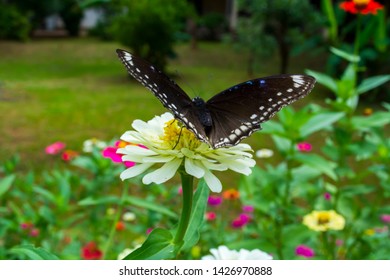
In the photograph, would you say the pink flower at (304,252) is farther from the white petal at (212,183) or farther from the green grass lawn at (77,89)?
the white petal at (212,183)

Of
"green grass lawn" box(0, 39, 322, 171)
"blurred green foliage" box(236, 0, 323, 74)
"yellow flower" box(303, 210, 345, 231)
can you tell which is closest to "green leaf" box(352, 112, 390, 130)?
"yellow flower" box(303, 210, 345, 231)

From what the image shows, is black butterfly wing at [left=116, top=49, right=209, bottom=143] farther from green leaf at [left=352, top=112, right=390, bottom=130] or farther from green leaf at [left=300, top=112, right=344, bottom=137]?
green leaf at [left=352, top=112, right=390, bottom=130]

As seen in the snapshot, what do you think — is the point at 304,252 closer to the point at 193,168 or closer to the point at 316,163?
the point at 316,163

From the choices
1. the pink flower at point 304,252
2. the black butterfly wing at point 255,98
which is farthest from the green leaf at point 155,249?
the pink flower at point 304,252

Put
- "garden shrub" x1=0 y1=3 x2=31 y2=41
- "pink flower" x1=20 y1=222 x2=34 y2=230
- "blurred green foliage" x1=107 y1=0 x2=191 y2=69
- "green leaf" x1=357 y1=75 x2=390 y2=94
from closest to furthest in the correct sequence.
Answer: "green leaf" x1=357 y1=75 x2=390 y2=94
"pink flower" x1=20 y1=222 x2=34 y2=230
"blurred green foliage" x1=107 y1=0 x2=191 y2=69
"garden shrub" x1=0 y1=3 x2=31 y2=41

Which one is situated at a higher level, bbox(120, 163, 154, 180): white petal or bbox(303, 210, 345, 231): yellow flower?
bbox(120, 163, 154, 180): white petal
